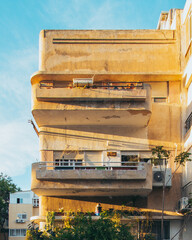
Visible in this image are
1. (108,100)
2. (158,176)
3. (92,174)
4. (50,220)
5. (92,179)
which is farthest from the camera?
(158,176)

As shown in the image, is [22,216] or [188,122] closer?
[188,122]

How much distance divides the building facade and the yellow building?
1206 inches

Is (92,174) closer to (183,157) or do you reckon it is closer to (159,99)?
(183,157)

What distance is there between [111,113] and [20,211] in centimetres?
3335

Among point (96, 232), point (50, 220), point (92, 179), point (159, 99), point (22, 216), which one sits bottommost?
point (22, 216)

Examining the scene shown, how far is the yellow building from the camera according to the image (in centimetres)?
2025

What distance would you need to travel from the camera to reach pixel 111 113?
20.6m

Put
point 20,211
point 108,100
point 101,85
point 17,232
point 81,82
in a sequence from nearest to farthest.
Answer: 1. point 108,100
2. point 81,82
3. point 101,85
4. point 17,232
5. point 20,211

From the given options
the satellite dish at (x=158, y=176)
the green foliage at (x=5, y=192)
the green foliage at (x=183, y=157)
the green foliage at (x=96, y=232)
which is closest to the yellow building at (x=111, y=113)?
the satellite dish at (x=158, y=176)

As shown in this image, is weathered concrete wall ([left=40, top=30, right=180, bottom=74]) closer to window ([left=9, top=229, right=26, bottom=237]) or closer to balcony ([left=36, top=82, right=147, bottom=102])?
balcony ([left=36, top=82, right=147, bottom=102])

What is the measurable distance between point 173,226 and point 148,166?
11.6 feet

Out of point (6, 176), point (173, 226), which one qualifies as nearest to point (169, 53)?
point (173, 226)

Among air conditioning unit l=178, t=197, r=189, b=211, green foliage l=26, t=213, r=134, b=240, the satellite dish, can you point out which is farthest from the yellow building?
green foliage l=26, t=213, r=134, b=240

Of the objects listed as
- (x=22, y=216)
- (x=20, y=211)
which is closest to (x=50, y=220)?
(x=20, y=211)
